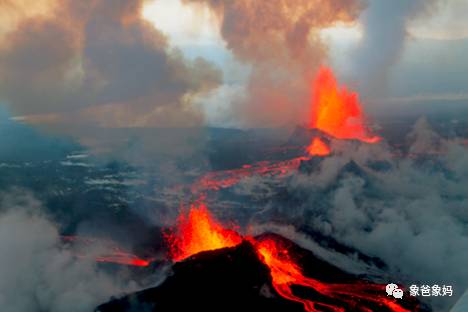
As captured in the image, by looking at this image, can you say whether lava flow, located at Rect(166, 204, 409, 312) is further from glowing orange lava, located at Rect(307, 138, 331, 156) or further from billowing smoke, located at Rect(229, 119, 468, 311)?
glowing orange lava, located at Rect(307, 138, 331, 156)

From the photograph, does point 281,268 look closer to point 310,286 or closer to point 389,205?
point 310,286

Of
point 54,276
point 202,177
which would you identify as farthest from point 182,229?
point 202,177

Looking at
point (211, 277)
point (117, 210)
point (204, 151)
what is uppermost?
point (204, 151)

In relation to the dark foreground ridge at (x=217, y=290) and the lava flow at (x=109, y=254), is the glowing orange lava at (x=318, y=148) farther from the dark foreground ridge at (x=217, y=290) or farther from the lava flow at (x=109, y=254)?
the dark foreground ridge at (x=217, y=290)

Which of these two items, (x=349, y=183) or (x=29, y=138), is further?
(x=29, y=138)

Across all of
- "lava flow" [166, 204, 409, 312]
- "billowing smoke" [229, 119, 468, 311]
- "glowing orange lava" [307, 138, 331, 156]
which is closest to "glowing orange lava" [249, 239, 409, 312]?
"lava flow" [166, 204, 409, 312]

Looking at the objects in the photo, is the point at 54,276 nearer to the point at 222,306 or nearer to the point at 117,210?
the point at 222,306

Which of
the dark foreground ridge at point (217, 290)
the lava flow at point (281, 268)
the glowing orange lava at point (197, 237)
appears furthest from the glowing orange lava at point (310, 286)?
the glowing orange lava at point (197, 237)

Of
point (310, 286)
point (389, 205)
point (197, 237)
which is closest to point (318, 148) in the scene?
point (389, 205)
